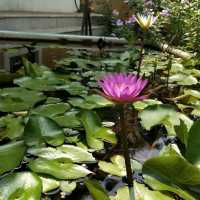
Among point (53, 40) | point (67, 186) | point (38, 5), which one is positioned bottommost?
point (67, 186)

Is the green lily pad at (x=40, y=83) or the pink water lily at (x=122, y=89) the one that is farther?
the green lily pad at (x=40, y=83)

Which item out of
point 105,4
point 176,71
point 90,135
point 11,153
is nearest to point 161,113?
point 90,135

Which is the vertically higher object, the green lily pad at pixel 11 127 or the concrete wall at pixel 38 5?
the concrete wall at pixel 38 5

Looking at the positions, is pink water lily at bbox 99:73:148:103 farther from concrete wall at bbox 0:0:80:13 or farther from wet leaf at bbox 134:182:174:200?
concrete wall at bbox 0:0:80:13

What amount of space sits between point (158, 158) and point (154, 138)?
303 mm

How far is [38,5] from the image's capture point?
3.87 meters

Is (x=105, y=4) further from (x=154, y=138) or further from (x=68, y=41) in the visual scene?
(x=154, y=138)

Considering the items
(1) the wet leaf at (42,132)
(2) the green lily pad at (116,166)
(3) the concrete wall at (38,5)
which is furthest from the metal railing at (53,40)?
(3) the concrete wall at (38,5)

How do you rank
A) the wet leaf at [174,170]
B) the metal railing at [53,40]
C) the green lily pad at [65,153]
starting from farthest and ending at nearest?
1. the metal railing at [53,40]
2. the green lily pad at [65,153]
3. the wet leaf at [174,170]

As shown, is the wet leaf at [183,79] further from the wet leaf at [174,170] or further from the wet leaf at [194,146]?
the wet leaf at [174,170]

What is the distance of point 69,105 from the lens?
3.32ft

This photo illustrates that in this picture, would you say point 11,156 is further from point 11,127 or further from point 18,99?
point 18,99

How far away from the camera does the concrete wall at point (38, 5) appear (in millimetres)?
3254

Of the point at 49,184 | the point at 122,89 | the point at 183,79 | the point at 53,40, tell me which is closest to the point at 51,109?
the point at 49,184
